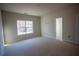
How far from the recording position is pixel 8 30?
377 centimetres

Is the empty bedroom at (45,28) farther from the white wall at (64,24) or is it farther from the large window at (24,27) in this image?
the large window at (24,27)

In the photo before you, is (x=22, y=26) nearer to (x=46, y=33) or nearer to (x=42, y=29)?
(x=42, y=29)

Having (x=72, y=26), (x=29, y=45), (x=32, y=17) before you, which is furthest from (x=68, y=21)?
(x=29, y=45)

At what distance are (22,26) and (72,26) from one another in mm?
2080

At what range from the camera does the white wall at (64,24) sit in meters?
3.44

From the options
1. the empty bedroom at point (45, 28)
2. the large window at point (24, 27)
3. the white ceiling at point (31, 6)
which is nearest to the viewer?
the white ceiling at point (31, 6)

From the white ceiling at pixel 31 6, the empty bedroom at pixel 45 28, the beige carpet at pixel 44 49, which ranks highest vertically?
the white ceiling at pixel 31 6

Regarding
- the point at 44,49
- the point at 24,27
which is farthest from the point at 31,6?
the point at 44,49

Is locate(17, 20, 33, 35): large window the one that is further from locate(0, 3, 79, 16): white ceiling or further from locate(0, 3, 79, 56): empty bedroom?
locate(0, 3, 79, 16): white ceiling

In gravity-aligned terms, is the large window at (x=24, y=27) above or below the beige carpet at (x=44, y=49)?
above

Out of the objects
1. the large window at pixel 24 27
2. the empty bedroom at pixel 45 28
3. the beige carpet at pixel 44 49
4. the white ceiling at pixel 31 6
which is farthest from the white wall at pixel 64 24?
the large window at pixel 24 27

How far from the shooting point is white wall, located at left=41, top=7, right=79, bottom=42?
11.3 feet

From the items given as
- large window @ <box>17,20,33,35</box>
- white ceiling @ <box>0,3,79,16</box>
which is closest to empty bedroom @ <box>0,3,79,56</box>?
large window @ <box>17,20,33,35</box>

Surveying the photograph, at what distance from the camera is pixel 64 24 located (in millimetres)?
3756
